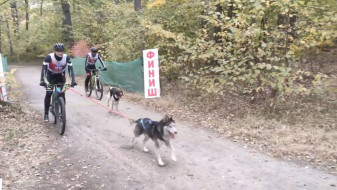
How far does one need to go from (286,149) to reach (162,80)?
27.0 feet

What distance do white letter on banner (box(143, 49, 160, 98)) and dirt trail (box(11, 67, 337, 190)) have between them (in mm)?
3454

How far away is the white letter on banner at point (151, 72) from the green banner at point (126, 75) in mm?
1557

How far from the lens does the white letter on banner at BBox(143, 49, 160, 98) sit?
473 inches

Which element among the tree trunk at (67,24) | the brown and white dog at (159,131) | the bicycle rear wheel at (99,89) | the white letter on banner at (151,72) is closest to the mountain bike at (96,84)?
the bicycle rear wheel at (99,89)

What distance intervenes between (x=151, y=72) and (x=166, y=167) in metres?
6.11

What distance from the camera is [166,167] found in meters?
6.54

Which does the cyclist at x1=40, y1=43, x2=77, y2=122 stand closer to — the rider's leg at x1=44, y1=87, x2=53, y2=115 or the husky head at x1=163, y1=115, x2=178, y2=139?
the rider's leg at x1=44, y1=87, x2=53, y2=115

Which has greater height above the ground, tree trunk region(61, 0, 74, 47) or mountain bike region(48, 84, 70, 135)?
tree trunk region(61, 0, 74, 47)

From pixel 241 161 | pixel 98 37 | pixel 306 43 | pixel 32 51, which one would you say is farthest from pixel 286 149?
pixel 32 51

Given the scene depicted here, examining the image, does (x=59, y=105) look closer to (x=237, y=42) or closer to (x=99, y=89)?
(x=99, y=89)

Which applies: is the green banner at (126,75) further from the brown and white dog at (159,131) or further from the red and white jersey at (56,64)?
the brown and white dog at (159,131)

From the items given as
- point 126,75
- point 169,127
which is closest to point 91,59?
point 126,75

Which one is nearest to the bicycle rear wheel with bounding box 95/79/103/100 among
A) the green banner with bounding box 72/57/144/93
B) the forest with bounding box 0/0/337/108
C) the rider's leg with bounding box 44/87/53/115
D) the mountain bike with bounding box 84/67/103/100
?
the mountain bike with bounding box 84/67/103/100

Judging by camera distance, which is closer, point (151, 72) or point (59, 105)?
point (59, 105)
